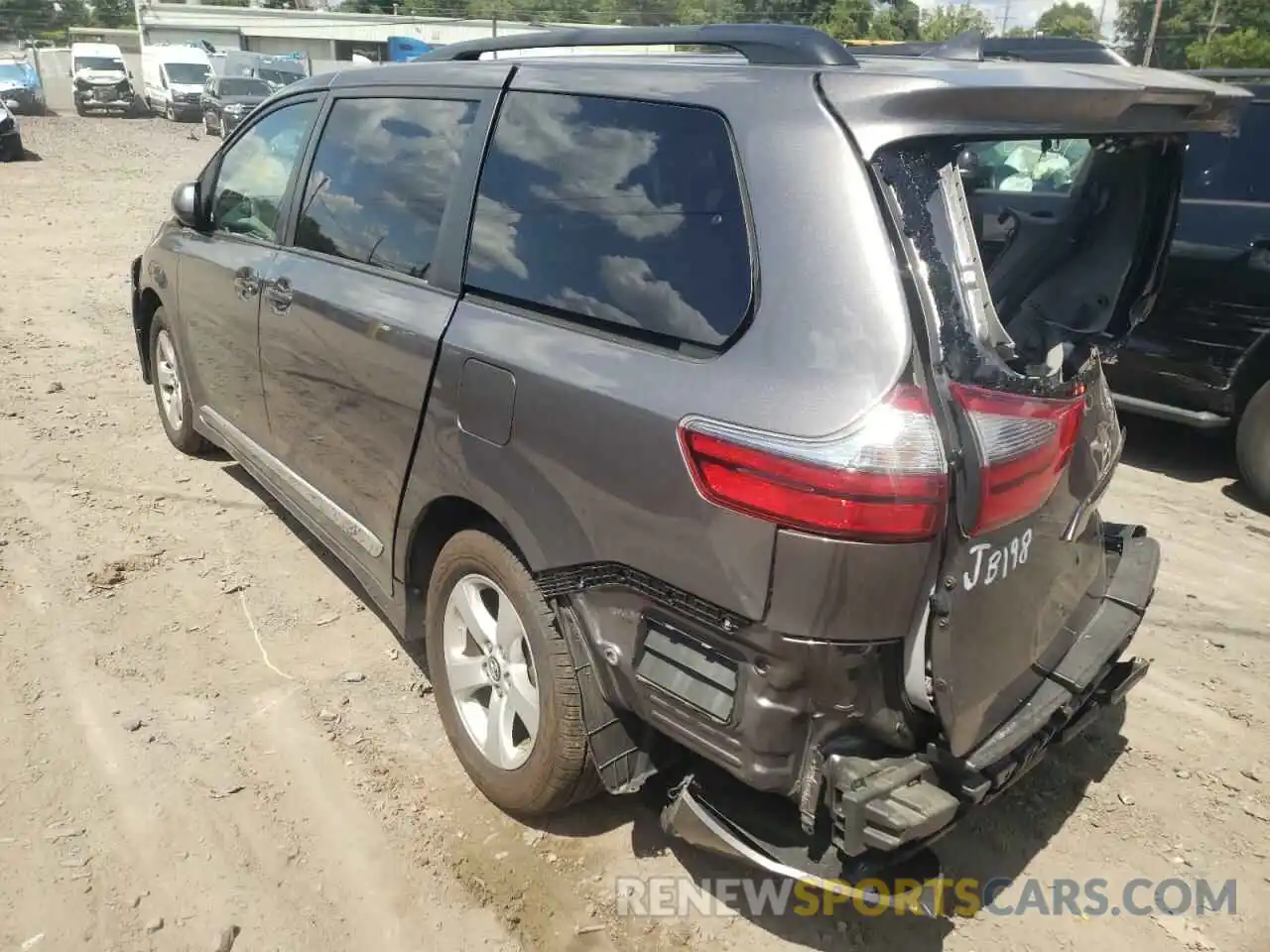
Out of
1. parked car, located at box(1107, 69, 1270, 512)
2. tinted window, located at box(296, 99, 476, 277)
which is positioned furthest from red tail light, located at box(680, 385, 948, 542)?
parked car, located at box(1107, 69, 1270, 512)

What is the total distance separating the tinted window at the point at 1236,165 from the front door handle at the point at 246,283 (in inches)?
177

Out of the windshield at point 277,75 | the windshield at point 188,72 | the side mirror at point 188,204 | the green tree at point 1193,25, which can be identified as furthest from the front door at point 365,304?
the green tree at point 1193,25

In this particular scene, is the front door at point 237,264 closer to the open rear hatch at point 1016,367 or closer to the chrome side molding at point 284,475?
the chrome side molding at point 284,475

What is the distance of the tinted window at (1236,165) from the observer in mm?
5027

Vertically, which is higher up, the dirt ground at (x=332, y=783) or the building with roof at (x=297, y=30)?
the building with roof at (x=297, y=30)

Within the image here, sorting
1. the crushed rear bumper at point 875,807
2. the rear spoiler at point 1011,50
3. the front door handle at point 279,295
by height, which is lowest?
the crushed rear bumper at point 875,807

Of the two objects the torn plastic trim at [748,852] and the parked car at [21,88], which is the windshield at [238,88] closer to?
the parked car at [21,88]

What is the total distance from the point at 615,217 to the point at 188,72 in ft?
115

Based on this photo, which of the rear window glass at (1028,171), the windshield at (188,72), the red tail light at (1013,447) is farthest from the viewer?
the windshield at (188,72)

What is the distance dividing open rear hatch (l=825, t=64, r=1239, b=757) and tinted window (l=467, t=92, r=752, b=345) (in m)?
0.33

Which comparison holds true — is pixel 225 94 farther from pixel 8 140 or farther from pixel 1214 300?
pixel 1214 300

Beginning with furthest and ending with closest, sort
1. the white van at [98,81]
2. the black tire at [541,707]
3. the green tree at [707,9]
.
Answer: the green tree at [707,9]
the white van at [98,81]
the black tire at [541,707]

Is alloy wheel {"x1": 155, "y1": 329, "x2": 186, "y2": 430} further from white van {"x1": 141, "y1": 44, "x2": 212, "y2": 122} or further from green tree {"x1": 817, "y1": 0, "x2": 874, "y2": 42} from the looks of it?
green tree {"x1": 817, "y1": 0, "x2": 874, "y2": 42}

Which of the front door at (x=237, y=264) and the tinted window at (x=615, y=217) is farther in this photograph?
the front door at (x=237, y=264)
